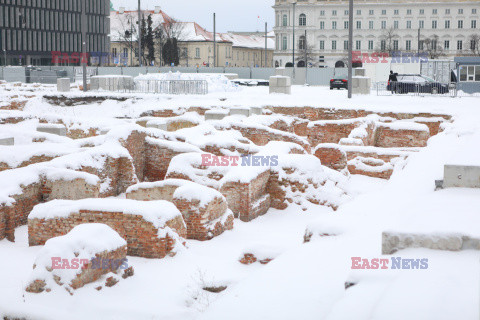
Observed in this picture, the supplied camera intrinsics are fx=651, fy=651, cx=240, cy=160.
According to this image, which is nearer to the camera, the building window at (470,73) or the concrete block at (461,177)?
the concrete block at (461,177)

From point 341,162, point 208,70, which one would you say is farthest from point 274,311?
point 208,70

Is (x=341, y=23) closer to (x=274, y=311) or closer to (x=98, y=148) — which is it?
(x=98, y=148)

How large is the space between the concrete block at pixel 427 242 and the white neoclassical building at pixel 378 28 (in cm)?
9171

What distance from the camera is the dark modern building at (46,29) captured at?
75.7 metres

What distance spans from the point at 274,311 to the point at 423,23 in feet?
328

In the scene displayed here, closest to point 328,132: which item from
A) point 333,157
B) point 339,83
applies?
point 333,157

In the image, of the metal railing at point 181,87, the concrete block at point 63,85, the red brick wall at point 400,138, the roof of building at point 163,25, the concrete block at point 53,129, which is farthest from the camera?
the roof of building at point 163,25

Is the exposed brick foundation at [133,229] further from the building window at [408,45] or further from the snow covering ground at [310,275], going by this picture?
the building window at [408,45]

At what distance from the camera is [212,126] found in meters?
20.2

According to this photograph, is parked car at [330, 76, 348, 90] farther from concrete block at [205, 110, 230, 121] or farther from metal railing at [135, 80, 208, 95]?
concrete block at [205, 110, 230, 121]

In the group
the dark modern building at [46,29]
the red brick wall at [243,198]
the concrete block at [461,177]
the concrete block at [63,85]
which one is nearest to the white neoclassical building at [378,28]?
the dark modern building at [46,29]

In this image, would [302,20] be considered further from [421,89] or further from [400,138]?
[400,138]

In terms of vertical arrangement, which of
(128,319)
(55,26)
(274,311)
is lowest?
(128,319)

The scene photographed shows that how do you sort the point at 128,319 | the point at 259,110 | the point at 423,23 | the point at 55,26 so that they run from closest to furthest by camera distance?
the point at 128,319 < the point at 259,110 < the point at 55,26 < the point at 423,23
